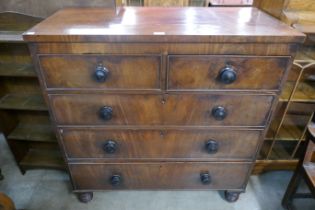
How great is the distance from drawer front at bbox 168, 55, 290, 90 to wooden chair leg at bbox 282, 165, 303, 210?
22.3 inches

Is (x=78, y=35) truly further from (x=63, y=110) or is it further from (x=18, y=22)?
(x=18, y=22)

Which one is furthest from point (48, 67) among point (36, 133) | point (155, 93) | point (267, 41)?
point (267, 41)

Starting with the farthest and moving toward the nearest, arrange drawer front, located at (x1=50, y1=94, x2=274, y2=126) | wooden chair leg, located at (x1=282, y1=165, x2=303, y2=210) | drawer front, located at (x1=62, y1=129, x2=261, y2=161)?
wooden chair leg, located at (x1=282, y1=165, x2=303, y2=210) < drawer front, located at (x1=62, y1=129, x2=261, y2=161) < drawer front, located at (x1=50, y1=94, x2=274, y2=126)

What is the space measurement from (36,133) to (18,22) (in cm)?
65

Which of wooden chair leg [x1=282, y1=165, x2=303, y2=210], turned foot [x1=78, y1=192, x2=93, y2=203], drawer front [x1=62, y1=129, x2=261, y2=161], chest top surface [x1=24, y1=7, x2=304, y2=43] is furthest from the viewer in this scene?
turned foot [x1=78, y1=192, x2=93, y2=203]

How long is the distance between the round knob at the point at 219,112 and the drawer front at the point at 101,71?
27 cm

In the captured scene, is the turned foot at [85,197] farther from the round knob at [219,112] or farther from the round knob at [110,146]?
the round knob at [219,112]

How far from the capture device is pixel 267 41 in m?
0.80

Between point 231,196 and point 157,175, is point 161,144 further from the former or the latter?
point 231,196

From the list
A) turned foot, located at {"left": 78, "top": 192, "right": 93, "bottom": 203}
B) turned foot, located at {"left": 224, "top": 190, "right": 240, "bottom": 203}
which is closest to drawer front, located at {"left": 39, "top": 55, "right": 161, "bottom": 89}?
turned foot, located at {"left": 78, "top": 192, "right": 93, "bottom": 203}

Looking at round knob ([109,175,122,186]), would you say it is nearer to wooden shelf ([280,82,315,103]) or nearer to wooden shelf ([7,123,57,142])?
wooden shelf ([7,123,57,142])

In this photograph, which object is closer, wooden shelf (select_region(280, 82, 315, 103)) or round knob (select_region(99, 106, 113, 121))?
round knob (select_region(99, 106, 113, 121))

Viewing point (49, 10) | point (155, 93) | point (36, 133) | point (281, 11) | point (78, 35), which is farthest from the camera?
point (36, 133)

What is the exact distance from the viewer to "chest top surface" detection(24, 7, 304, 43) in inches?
31.0
